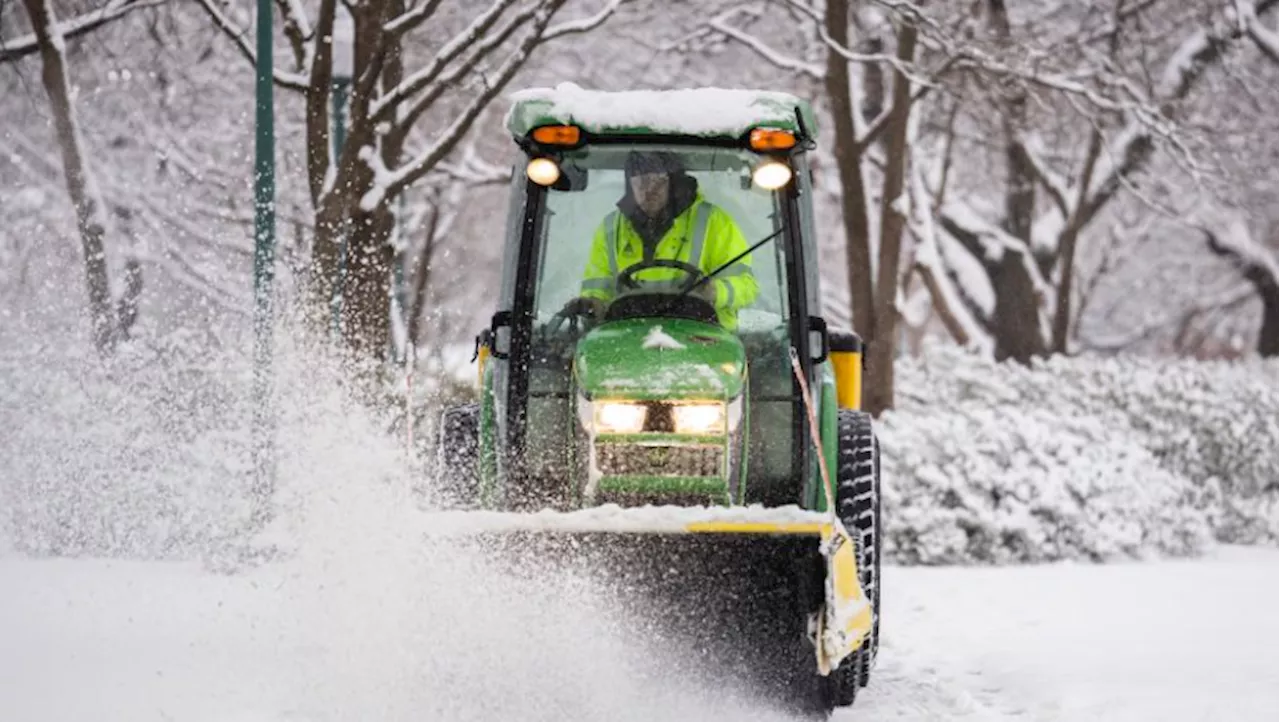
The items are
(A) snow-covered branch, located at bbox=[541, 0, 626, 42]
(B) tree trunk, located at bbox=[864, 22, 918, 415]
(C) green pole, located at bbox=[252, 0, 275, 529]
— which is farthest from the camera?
(B) tree trunk, located at bbox=[864, 22, 918, 415]

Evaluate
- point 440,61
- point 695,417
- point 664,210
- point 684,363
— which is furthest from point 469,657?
point 440,61

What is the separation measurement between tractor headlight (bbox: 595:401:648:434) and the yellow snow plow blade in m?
0.43

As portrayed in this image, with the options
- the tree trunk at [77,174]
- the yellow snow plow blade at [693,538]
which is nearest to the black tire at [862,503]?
the yellow snow plow blade at [693,538]

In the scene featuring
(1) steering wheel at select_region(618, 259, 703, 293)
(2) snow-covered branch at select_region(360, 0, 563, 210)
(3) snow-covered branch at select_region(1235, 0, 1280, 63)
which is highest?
(3) snow-covered branch at select_region(1235, 0, 1280, 63)

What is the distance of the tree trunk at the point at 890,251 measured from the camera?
17375mm

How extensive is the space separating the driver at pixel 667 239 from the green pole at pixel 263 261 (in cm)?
530

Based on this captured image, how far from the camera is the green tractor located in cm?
664

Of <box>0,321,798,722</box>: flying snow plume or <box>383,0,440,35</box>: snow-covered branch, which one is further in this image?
<box>383,0,440,35</box>: snow-covered branch

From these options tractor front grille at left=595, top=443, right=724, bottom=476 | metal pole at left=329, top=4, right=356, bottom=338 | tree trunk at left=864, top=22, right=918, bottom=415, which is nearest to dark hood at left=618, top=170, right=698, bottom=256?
tractor front grille at left=595, top=443, right=724, bottom=476

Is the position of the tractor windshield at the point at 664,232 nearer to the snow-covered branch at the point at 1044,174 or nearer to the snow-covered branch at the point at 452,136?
the snow-covered branch at the point at 452,136

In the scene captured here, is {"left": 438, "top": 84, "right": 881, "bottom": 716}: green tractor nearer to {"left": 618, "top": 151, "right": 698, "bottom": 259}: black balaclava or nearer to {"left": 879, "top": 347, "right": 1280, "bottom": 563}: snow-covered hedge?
{"left": 618, "top": 151, "right": 698, "bottom": 259}: black balaclava

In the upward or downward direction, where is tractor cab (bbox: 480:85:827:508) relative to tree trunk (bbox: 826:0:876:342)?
downward

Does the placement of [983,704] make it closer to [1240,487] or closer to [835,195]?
[1240,487]

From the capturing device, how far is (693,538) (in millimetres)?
6391
